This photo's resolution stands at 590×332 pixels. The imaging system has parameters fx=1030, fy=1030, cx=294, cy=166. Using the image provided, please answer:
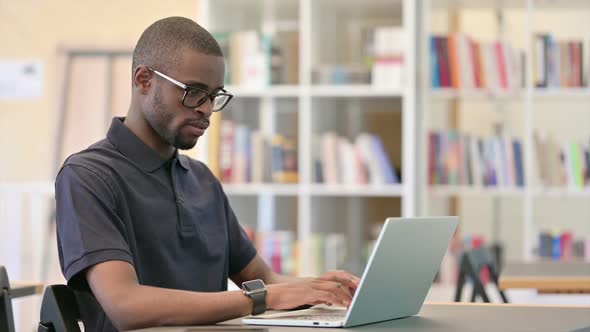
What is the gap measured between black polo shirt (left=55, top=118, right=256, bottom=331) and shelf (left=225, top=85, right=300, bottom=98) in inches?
105

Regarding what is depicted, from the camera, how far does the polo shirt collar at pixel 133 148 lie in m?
2.10

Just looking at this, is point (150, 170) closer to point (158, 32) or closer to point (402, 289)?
point (158, 32)

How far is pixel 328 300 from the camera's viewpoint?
1.81 m

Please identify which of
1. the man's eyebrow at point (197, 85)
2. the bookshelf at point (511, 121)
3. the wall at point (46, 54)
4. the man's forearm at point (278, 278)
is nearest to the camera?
the man's eyebrow at point (197, 85)

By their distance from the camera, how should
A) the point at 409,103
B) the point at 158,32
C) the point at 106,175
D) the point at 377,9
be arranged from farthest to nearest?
the point at 377,9 < the point at 409,103 < the point at 158,32 < the point at 106,175

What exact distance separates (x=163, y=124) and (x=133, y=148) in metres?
0.09

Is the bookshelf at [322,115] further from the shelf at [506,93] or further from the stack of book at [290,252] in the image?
the shelf at [506,93]

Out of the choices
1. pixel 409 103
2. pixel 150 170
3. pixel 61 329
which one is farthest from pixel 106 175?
pixel 409 103

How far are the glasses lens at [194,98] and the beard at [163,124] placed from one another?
0.05m

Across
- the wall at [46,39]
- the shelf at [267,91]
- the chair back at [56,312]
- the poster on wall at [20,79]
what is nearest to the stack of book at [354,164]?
the shelf at [267,91]

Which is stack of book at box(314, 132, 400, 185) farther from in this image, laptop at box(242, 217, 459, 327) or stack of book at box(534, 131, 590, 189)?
laptop at box(242, 217, 459, 327)

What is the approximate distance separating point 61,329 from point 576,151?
12.0ft

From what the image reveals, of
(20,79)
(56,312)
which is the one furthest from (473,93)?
(56,312)

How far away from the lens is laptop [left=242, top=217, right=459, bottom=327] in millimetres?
1724
